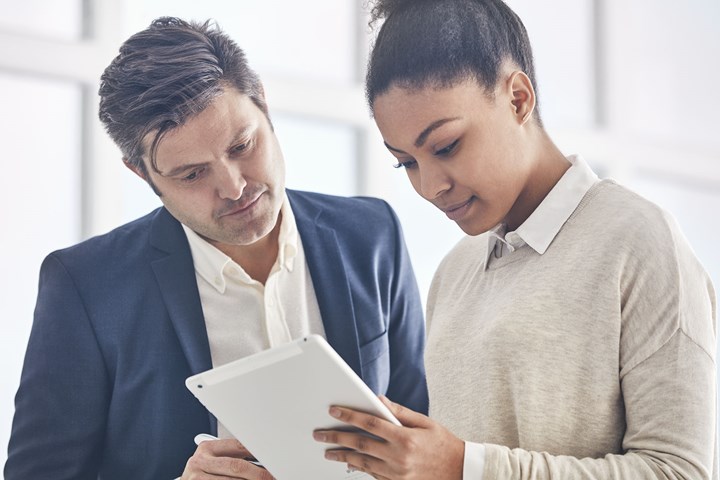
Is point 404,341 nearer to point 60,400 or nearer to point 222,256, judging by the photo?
point 222,256

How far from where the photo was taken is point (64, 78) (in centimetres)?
285

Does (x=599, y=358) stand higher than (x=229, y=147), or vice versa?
(x=229, y=147)

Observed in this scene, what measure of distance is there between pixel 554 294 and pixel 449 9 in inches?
17.4

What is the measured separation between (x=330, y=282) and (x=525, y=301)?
2.22ft

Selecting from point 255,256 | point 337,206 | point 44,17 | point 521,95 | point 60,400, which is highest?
point 44,17

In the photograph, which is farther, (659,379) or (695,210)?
(695,210)

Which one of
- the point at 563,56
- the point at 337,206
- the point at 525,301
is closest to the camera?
the point at 525,301

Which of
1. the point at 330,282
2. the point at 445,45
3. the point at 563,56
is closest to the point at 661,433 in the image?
the point at 445,45

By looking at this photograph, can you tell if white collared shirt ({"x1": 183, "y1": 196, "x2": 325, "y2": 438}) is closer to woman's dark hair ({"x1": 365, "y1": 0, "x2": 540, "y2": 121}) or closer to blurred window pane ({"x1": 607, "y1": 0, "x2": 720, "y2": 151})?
woman's dark hair ({"x1": 365, "y1": 0, "x2": 540, "y2": 121})

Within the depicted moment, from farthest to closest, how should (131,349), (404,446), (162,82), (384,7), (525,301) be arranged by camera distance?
(131,349), (162,82), (384,7), (525,301), (404,446)

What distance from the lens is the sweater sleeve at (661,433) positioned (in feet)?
4.14

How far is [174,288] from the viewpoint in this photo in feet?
6.53

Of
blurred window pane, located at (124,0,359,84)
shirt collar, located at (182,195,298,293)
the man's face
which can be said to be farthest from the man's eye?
blurred window pane, located at (124,0,359,84)

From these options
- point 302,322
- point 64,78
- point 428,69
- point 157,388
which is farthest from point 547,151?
point 64,78
